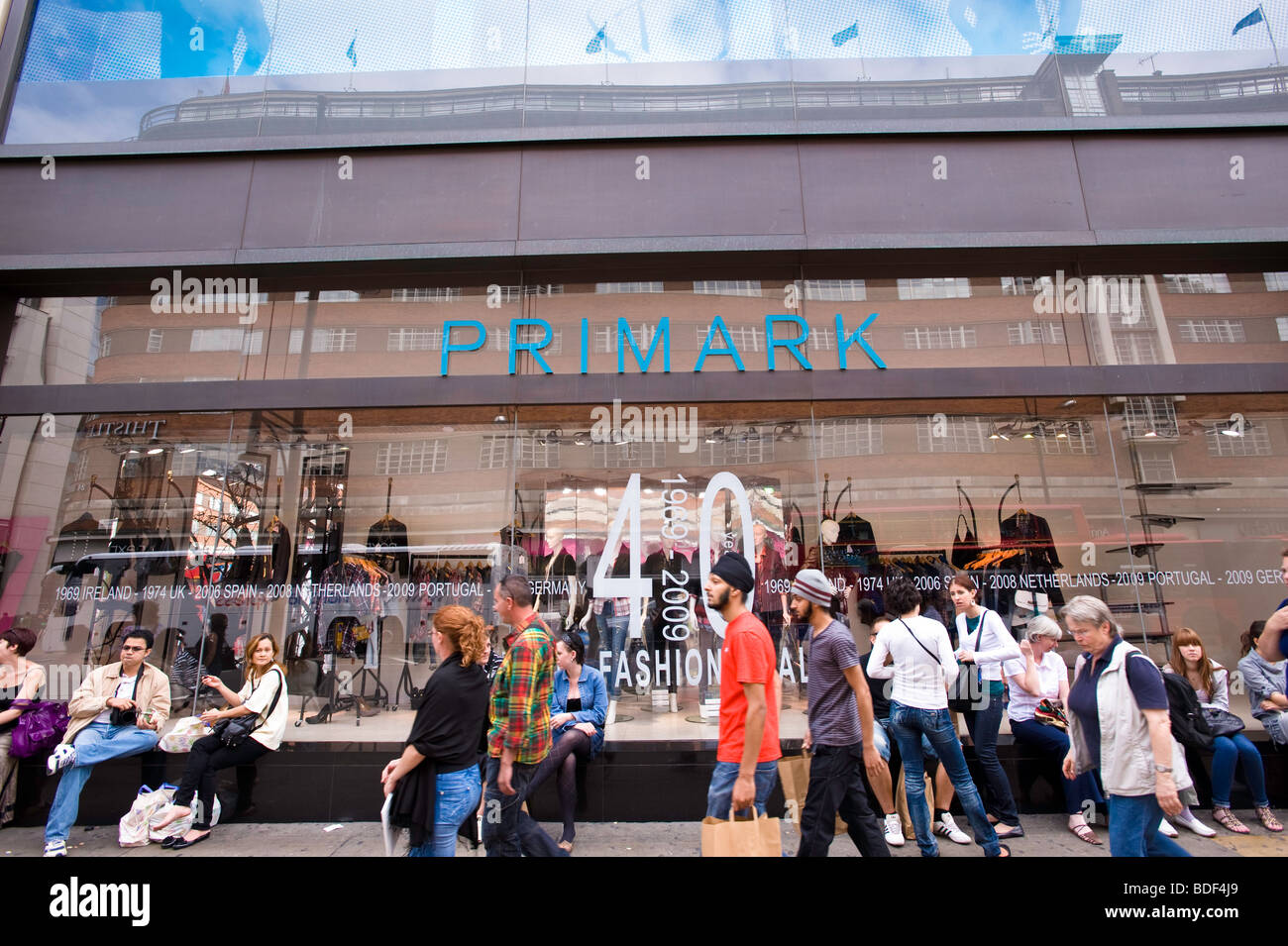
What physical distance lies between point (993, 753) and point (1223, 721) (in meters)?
2.21

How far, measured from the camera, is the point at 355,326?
7184 millimetres

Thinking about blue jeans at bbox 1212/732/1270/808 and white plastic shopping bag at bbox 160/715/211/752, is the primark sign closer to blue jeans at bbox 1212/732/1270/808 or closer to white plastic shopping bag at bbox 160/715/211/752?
white plastic shopping bag at bbox 160/715/211/752

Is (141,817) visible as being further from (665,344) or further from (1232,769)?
(1232,769)

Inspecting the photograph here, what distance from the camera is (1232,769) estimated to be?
17.3 ft

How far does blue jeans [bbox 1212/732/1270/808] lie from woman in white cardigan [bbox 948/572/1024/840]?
6.40ft

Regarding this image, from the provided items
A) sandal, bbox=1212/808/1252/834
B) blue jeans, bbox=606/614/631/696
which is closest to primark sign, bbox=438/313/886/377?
blue jeans, bbox=606/614/631/696

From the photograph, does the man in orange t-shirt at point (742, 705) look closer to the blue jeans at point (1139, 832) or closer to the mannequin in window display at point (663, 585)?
the blue jeans at point (1139, 832)

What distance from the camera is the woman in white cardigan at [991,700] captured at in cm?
491

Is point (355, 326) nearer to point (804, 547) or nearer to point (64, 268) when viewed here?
point (64, 268)

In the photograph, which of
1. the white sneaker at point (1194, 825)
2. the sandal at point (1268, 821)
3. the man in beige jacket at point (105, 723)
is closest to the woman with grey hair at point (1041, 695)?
the white sneaker at point (1194, 825)

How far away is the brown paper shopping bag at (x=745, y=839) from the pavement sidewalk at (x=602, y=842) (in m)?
1.67

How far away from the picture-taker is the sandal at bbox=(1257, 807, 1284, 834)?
16.5 feet
